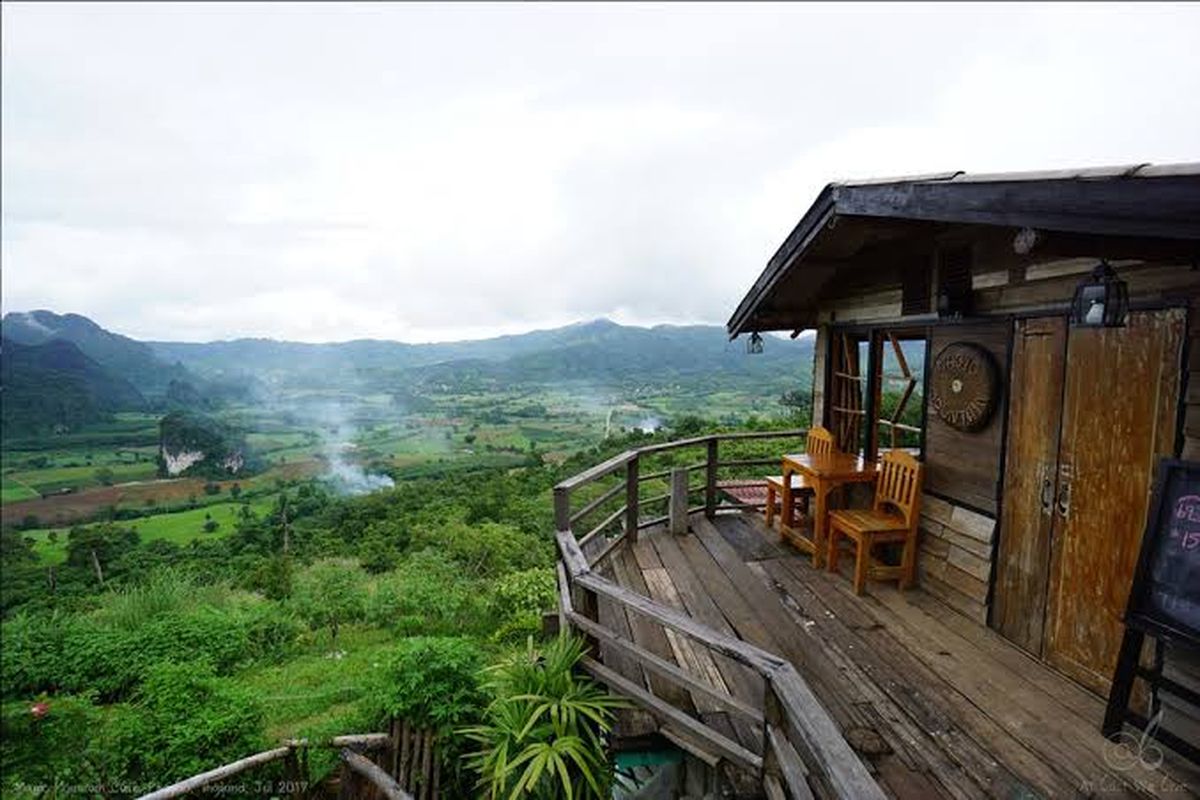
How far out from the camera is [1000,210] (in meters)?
2.64

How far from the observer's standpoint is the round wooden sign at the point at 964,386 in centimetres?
412

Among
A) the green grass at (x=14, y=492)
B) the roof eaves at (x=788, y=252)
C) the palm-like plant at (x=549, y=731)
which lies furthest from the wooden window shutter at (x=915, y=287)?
the green grass at (x=14, y=492)

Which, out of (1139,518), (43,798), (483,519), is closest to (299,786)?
(43,798)

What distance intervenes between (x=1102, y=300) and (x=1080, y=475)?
1288 mm

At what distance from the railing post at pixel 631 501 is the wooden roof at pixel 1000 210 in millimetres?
2363

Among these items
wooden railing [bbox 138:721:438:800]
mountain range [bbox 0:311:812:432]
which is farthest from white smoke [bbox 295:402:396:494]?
wooden railing [bbox 138:721:438:800]

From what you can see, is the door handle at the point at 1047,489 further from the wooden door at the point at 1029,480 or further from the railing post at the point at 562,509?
the railing post at the point at 562,509

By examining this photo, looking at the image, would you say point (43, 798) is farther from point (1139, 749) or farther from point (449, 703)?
point (1139, 749)

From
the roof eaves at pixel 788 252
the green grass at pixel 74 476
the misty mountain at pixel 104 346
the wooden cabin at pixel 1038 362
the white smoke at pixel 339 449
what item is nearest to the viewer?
the wooden cabin at pixel 1038 362

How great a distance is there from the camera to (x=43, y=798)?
5840 millimetres

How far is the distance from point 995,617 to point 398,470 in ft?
196

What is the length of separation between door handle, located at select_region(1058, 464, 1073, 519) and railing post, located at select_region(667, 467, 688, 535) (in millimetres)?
3412

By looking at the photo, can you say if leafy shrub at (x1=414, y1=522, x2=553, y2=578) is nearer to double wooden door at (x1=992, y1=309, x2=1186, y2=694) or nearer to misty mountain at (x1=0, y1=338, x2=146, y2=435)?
double wooden door at (x1=992, y1=309, x2=1186, y2=694)

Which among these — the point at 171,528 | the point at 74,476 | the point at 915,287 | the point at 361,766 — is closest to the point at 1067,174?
the point at 915,287
